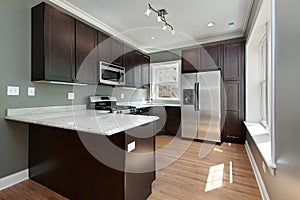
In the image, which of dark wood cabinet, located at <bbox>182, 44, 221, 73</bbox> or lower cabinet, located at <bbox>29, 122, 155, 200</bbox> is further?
dark wood cabinet, located at <bbox>182, 44, 221, 73</bbox>

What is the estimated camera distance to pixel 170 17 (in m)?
3.15

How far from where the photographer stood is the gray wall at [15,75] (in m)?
1.93

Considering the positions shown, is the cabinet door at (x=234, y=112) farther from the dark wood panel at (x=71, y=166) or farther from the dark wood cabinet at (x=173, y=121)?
the dark wood panel at (x=71, y=166)

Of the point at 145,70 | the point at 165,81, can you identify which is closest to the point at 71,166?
the point at 145,70

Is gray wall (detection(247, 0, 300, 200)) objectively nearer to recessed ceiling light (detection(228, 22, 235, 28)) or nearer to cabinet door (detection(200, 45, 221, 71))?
recessed ceiling light (detection(228, 22, 235, 28))

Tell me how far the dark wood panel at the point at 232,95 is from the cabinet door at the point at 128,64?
235 centimetres

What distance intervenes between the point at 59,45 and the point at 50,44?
135 mm

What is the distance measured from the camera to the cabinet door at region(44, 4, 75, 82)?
82.2 inches

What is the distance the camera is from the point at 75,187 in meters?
1.68

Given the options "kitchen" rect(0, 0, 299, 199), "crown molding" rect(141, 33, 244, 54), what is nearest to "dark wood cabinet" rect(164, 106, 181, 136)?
"kitchen" rect(0, 0, 299, 199)

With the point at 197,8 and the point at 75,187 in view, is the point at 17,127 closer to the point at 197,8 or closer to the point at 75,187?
the point at 75,187

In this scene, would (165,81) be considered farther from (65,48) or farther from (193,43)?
(65,48)

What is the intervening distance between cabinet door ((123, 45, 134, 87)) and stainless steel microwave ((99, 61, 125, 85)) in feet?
0.62

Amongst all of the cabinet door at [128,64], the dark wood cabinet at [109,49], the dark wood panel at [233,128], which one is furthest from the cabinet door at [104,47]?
the dark wood panel at [233,128]
